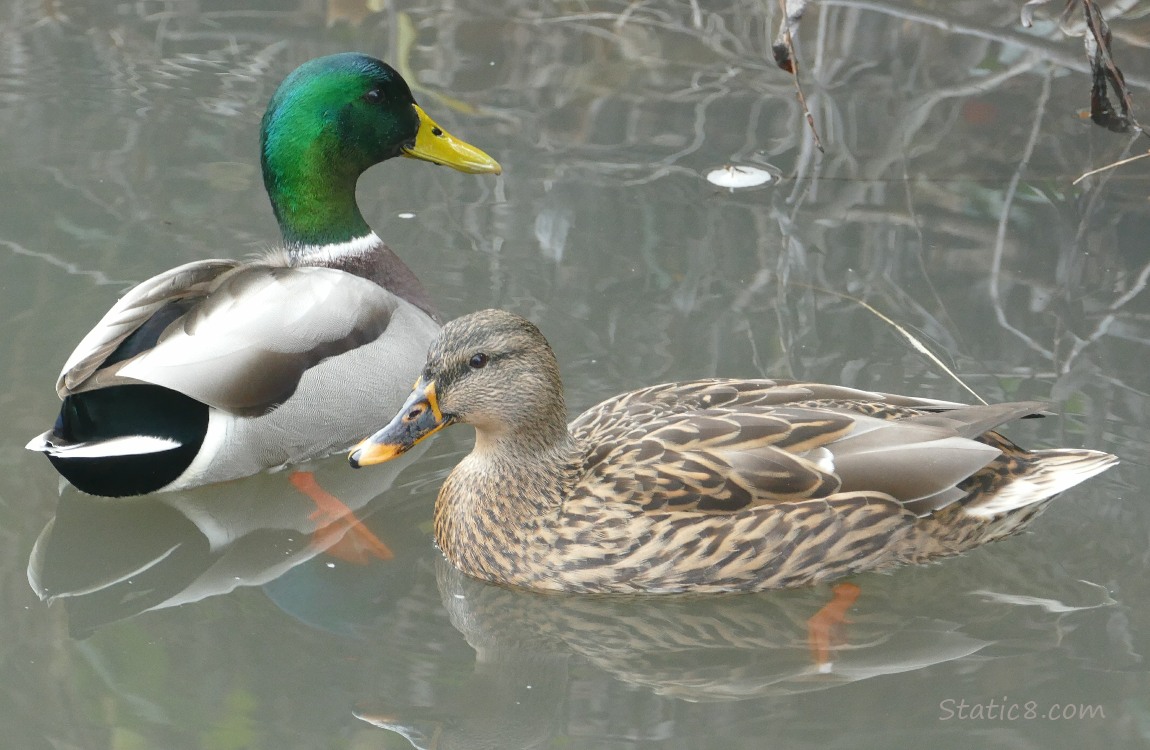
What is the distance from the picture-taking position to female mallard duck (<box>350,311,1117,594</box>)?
15.3 ft

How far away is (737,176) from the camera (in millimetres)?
7473

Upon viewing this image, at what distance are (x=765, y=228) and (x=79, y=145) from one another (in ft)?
11.4

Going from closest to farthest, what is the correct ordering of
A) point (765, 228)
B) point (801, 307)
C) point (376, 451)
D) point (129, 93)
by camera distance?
point (376, 451), point (801, 307), point (765, 228), point (129, 93)

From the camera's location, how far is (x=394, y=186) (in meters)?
7.48

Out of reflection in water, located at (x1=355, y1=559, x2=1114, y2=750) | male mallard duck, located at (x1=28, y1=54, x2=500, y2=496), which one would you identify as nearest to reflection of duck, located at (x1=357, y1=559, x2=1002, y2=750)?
reflection in water, located at (x1=355, y1=559, x2=1114, y2=750)

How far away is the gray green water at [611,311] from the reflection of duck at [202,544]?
0.02 m

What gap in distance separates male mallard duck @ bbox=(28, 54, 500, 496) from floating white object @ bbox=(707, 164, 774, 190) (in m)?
1.36

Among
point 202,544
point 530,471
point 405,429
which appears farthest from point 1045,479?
point 202,544

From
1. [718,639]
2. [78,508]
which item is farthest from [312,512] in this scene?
[718,639]

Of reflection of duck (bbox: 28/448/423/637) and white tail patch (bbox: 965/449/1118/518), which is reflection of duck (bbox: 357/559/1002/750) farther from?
reflection of duck (bbox: 28/448/423/637)

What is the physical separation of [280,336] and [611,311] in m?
1.47

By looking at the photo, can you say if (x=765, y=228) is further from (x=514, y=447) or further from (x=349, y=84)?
(x=514, y=447)
